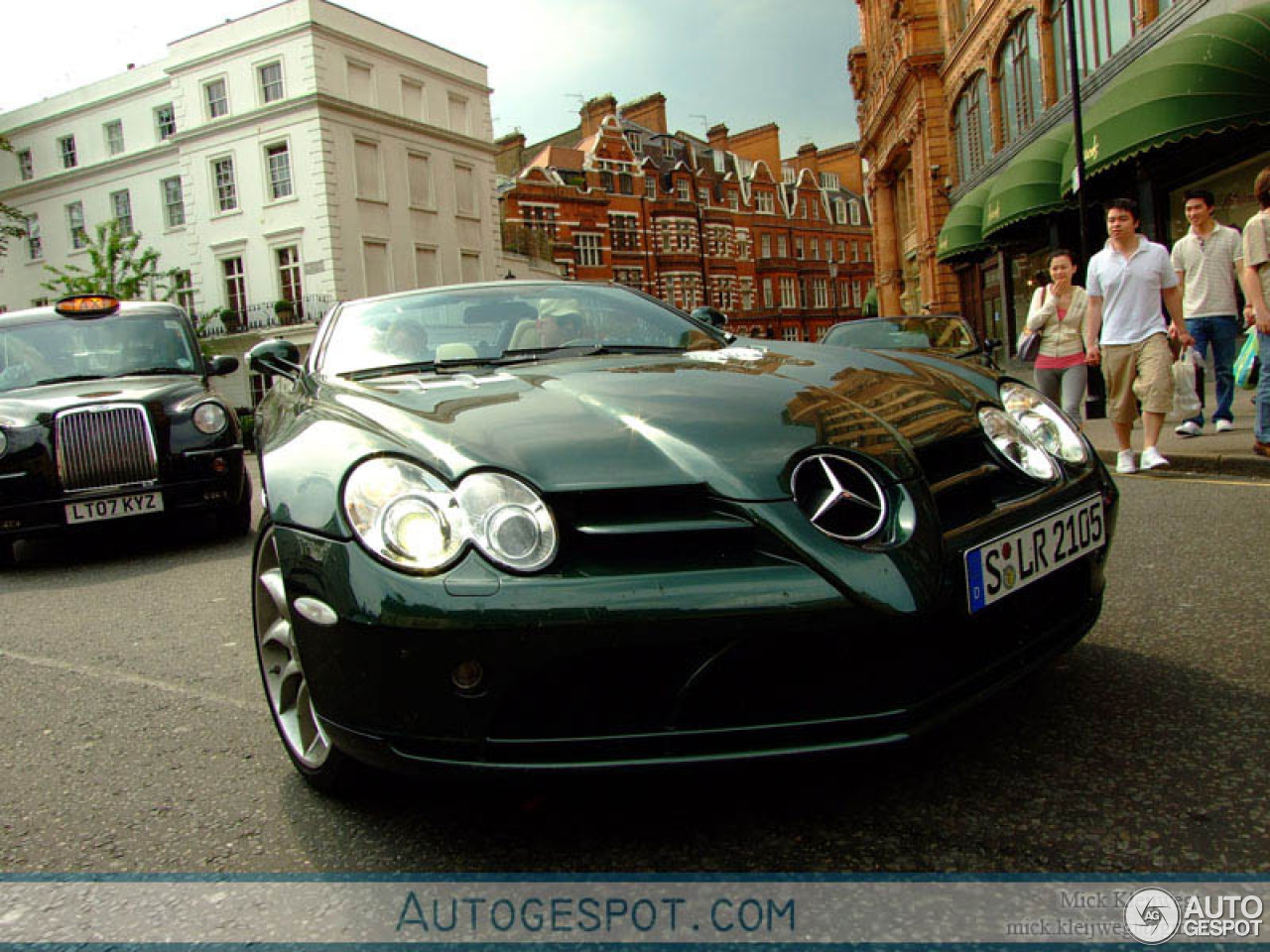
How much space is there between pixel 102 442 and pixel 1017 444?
5.59 meters

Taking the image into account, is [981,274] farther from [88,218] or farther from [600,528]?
[88,218]

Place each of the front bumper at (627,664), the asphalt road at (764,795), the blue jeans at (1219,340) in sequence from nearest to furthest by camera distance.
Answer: the front bumper at (627,664) < the asphalt road at (764,795) < the blue jeans at (1219,340)

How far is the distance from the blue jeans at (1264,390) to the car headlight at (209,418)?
6787mm

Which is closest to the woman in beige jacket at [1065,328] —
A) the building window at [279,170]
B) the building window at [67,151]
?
the building window at [279,170]

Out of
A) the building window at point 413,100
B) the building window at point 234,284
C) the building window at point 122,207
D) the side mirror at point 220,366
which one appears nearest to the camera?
the side mirror at point 220,366

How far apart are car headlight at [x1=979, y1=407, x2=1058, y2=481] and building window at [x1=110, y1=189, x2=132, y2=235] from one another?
41.1 metres

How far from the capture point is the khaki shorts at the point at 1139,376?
6652mm

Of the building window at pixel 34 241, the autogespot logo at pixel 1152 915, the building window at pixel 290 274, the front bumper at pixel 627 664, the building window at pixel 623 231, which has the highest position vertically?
the building window at pixel 623 231

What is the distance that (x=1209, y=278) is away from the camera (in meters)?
7.55

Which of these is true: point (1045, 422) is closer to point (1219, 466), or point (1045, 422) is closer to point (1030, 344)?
point (1219, 466)

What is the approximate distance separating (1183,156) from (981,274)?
14.4 metres

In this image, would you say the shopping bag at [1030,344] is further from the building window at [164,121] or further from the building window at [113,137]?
the building window at [113,137]

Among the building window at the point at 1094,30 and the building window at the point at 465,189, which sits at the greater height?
the building window at the point at 465,189

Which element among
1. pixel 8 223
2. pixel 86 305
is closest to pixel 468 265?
pixel 8 223
